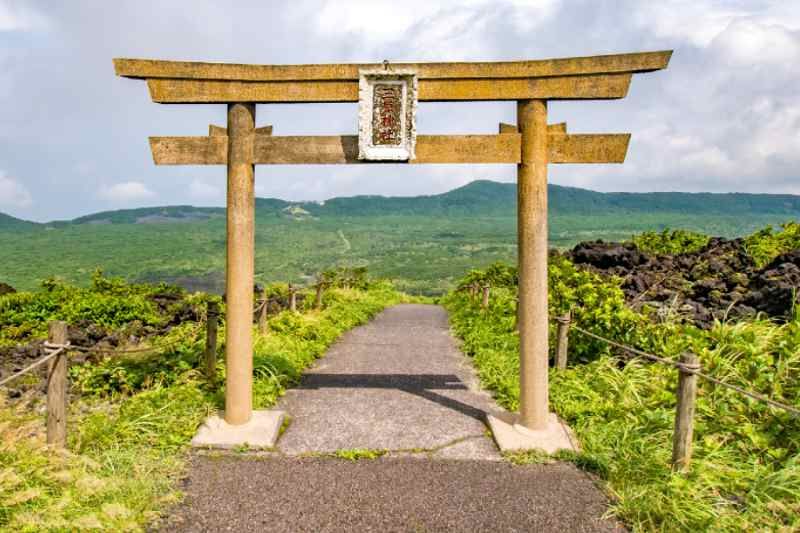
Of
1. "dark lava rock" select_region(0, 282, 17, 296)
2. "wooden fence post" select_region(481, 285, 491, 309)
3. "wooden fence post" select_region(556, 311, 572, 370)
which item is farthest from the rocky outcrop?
"dark lava rock" select_region(0, 282, 17, 296)

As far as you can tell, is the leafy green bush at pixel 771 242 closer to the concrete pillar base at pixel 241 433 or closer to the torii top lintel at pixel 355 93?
the torii top lintel at pixel 355 93

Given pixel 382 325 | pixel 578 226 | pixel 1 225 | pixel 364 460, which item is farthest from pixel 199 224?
pixel 364 460

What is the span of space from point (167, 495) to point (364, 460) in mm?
1771

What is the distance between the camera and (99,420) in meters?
5.34

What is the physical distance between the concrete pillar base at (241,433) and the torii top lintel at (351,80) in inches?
137

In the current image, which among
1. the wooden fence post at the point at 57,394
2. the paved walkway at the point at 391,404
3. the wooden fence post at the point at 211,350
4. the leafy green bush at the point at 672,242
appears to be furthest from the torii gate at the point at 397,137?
the leafy green bush at the point at 672,242

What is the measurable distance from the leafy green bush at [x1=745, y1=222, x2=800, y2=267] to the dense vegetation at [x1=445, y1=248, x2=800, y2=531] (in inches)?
268

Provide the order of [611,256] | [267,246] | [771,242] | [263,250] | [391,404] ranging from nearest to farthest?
[391,404] → [771,242] → [611,256] → [263,250] → [267,246]

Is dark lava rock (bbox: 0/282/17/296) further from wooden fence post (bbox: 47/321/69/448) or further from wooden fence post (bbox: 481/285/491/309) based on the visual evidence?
wooden fence post (bbox: 481/285/491/309)

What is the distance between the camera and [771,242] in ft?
47.2

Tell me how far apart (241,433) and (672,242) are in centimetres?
1730

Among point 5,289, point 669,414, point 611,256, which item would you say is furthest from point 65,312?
point 611,256

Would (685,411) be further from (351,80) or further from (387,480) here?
(351,80)

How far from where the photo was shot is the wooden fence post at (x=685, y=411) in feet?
14.4
